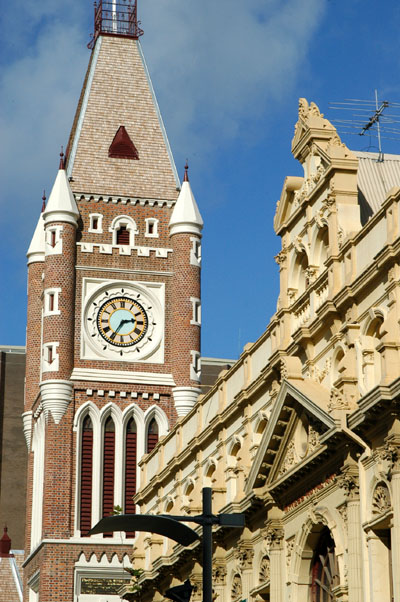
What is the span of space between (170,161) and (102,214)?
5.44 metres

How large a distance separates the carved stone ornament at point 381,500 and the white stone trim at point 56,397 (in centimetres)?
3721

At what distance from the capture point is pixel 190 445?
52406 millimetres

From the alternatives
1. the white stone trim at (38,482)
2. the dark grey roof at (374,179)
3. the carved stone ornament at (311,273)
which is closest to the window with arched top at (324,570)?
the carved stone ornament at (311,273)

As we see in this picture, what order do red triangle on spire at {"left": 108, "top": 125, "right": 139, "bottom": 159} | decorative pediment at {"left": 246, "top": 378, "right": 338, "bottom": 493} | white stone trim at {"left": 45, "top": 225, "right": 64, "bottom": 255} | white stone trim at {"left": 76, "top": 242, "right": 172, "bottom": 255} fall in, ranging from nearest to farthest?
decorative pediment at {"left": 246, "top": 378, "right": 338, "bottom": 493} < white stone trim at {"left": 45, "top": 225, "right": 64, "bottom": 255} < white stone trim at {"left": 76, "top": 242, "right": 172, "bottom": 255} < red triangle on spire at {"left": 108, "top": 125, "right": 139, "bottom": 159}

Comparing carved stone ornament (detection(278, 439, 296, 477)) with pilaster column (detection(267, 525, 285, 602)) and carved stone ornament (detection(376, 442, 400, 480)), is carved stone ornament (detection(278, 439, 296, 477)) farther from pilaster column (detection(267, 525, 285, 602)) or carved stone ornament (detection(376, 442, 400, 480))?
carved stone ornament (detection(376, 442, 400, 480))

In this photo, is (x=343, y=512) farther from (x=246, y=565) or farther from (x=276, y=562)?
(x=246, y=565)

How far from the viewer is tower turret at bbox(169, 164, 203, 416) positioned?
71.2 metres

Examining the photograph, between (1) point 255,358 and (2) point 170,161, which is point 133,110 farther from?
(1) point 255,358

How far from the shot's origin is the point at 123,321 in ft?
239

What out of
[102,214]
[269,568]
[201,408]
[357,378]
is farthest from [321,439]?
[102,214]

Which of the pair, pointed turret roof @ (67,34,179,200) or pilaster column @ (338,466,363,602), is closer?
pilaster column @ (338,466,363,602)

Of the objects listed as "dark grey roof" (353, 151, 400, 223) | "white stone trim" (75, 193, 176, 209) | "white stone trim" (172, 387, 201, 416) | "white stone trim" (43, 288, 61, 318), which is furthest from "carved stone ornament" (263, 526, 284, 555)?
"white stone trim" (75, 193, 176, 209)

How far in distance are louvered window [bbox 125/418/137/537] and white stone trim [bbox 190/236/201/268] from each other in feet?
29.5

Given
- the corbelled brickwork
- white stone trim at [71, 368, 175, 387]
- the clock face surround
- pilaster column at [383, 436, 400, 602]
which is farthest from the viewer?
the clock face surround
